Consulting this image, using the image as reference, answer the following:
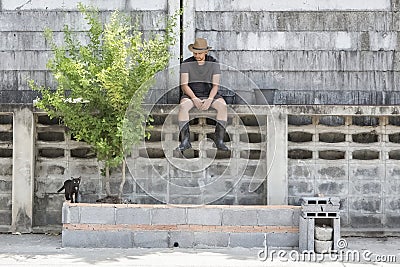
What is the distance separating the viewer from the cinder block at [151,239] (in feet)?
23.4

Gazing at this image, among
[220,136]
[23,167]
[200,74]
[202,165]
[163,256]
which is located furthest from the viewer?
[202,165]

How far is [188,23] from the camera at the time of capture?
7969mm

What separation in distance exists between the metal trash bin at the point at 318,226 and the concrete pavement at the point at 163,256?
200mm

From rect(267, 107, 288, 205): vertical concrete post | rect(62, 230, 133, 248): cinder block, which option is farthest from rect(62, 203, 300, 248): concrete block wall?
rect(267, 107, 288, 205): vertical concrete post

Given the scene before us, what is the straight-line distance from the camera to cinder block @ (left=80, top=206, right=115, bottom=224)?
7125mm

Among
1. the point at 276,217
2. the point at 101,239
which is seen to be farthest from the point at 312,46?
the point at 101,239

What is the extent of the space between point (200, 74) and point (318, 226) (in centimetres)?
212

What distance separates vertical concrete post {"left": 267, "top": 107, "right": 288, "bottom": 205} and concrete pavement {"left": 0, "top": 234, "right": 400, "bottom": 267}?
2.88ft

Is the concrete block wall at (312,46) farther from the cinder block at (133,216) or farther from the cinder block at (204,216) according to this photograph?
the cinder block at (133,216)

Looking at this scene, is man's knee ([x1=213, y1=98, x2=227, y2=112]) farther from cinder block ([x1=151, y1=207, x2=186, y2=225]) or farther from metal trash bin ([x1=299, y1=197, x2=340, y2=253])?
metal trash bin ([x1=299, y1=197, x2=340, y2=253])

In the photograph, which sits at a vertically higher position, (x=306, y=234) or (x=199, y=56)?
(x=199, y=56)

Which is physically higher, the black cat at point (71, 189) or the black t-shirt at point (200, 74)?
the black t-shirt at point (200, 74)

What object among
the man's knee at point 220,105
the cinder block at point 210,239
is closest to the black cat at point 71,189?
the cinder block at point 210,239

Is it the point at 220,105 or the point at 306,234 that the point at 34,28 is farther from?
the point at 306,234
